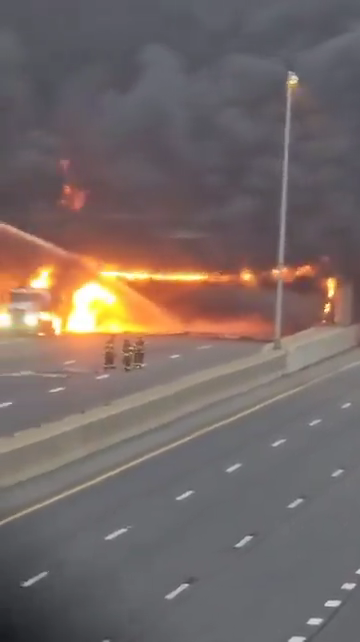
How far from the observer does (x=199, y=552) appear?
19.3 metres

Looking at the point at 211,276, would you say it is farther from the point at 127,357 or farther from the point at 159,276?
the point at 127,357

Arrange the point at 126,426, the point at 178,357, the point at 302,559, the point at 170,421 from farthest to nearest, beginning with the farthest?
the point at 178,357 < the point at 170,421 < the point at 126,426 < the point at 302,559

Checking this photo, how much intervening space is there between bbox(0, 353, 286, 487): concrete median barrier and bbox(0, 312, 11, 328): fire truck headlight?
15.1m

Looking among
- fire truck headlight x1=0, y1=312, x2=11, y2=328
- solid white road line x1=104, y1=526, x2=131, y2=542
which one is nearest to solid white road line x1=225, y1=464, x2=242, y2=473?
solid white road line x1=104, y1=526, x2=131, y2=542

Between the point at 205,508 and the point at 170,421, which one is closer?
the point at 205,508

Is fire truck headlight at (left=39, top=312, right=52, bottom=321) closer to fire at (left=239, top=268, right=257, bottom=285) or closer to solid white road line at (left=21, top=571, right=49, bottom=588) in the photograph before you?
fire at (left=239, top=268, right=257, bottom=285)

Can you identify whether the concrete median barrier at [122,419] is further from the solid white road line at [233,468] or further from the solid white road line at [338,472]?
the solid white road line at [338,472]

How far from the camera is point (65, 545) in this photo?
19.5 metres

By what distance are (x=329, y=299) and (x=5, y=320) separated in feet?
42.8

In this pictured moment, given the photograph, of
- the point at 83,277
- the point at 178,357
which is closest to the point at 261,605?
the point at 178,357

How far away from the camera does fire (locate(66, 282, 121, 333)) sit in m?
64.8

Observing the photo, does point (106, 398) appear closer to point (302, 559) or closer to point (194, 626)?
point (302, 559)

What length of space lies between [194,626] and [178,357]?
3104 cm

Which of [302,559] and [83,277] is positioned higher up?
[83,277]
